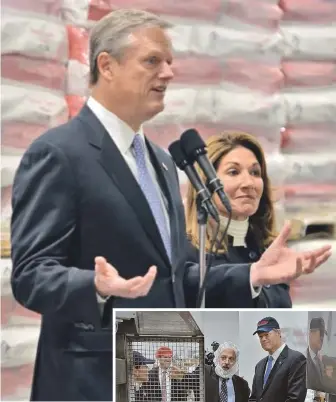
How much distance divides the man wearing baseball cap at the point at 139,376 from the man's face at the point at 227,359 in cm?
15

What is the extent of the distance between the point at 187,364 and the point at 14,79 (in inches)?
29.9

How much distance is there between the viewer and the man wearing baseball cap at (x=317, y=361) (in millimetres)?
1667

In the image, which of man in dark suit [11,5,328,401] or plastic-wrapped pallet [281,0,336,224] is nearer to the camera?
man in dark suit [11,5,328,401]

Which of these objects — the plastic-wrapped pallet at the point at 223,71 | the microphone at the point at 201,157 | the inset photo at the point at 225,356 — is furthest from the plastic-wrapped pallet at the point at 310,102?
the inset photo at the point at 225,356

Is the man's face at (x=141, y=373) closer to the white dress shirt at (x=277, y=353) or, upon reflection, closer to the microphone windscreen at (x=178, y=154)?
the white dress shirt at (x=277, y=353)

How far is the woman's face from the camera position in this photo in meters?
1.71

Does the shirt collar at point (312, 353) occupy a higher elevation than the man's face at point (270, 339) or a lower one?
lower

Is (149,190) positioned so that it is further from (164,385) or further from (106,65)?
(164,385)

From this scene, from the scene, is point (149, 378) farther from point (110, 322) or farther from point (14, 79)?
point (14, 79)

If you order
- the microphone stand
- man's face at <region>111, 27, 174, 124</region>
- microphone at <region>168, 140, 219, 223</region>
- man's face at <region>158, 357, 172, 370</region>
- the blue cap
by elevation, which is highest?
man's face at <region>111, 27, 174, 124</region>

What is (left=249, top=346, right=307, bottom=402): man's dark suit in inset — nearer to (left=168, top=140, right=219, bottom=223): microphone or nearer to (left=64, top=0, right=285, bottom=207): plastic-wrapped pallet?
(left=168, top=140, right=219, bottom=223): microphone

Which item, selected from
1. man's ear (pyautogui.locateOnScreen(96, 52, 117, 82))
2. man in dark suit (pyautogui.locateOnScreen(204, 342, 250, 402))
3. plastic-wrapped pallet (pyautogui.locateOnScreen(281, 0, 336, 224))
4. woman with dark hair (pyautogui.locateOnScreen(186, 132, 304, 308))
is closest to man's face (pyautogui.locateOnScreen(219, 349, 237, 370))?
man in dark suit (pyautogui.locateOnScreen(204, 342, 250, 402))

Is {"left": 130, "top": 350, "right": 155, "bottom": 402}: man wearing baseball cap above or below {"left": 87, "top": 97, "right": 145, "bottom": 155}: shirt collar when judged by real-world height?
below

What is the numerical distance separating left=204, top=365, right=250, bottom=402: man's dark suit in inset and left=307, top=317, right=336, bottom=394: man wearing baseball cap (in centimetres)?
15
